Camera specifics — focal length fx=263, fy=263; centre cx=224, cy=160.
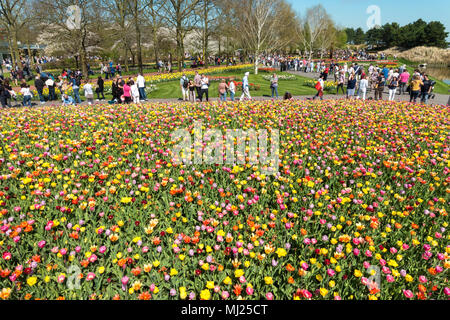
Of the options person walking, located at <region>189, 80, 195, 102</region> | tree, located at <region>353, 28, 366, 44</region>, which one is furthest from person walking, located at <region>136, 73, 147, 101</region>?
tree, located at <region>353, 28, 366, 44</region>

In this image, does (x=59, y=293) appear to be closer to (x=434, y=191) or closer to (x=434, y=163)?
(x=434, y=191)

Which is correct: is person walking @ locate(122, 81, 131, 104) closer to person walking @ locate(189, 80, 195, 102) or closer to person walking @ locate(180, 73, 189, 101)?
person walking @ locate(180, 73, 189, 101)

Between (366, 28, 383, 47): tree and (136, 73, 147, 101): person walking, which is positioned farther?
(366, 28, 383, 47): tree

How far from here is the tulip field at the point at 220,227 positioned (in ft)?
8.43

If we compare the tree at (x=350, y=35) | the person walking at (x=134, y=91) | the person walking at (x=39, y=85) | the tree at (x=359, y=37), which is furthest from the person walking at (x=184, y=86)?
the tree at (x=350, y=35)

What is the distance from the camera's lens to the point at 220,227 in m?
3.33

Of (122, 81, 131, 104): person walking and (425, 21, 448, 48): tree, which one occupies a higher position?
(425, 21, 448, 48): tree

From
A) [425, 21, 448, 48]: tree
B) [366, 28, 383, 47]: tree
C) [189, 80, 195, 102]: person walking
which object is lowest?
[189, 80, 195, 102]: person walking

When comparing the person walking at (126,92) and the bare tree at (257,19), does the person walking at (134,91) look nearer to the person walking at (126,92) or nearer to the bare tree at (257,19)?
the person walking at (126,92)

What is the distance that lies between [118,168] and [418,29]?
3779 inches

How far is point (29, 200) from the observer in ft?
12.4

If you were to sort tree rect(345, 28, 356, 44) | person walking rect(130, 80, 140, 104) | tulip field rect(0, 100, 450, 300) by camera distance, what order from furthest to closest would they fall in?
tree rect(345, 28, 356, 44) < person walking rect(130, 80, 140, 104) < tulip field rect(0, 100, 450, 300)

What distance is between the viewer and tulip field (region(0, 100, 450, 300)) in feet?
8.43
